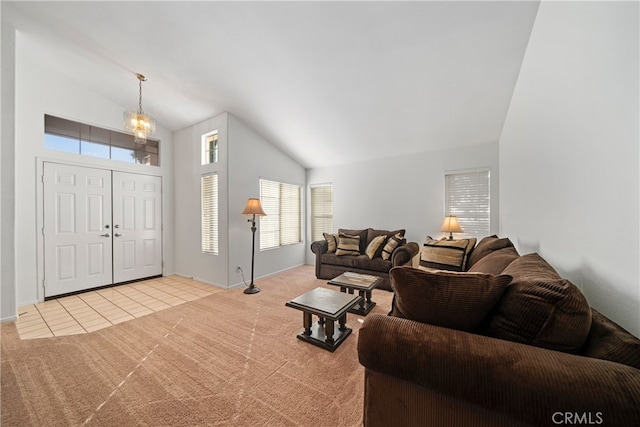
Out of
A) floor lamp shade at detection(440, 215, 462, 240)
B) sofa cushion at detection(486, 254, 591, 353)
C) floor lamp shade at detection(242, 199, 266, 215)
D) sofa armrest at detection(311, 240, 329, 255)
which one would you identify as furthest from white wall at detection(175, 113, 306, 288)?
sofa cushion at detection(486, 254, 591, 353)

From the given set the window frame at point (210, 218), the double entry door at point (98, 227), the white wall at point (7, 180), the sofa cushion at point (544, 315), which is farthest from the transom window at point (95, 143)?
the sofa cushion at point (544, 315)

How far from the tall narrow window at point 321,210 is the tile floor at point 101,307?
105 inches

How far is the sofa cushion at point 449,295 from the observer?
97cm

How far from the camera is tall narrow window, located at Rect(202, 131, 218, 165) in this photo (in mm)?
4184

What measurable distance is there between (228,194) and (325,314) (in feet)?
8.95

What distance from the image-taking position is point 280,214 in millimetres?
5059

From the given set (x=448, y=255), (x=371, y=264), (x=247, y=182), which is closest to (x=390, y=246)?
(x=371, y=264)

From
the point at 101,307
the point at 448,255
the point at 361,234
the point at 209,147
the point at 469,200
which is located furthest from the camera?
the point at 361,234

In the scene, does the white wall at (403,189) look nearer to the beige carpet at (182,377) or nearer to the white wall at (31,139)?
the beige carpet at (182,377)

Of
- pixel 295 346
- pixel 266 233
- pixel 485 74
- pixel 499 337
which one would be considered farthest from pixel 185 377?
pixel 485 74

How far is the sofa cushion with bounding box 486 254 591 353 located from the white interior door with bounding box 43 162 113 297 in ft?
17.1

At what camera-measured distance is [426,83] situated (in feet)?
9.08

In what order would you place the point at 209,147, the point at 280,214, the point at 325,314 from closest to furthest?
the point at 325,314
the point at 209,147
the point at 280,214

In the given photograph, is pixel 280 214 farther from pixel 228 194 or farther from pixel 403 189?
pixel 403 189
